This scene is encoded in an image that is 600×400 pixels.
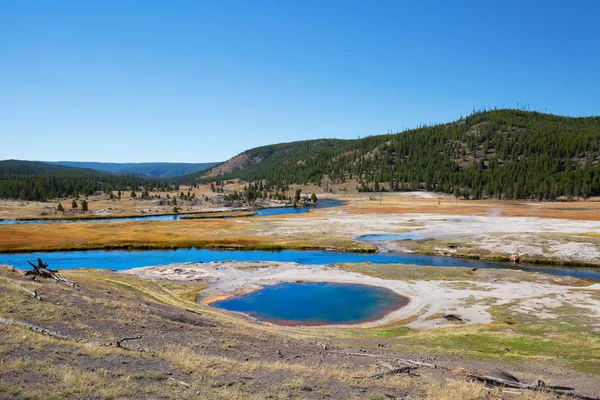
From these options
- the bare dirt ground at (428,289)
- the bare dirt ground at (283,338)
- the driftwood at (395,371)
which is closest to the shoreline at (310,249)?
the bare dirt ground at (283,338)

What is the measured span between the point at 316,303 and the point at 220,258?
33503mm

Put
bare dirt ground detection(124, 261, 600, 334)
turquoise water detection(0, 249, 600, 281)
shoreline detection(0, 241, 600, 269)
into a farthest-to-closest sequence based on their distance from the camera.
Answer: shoreline detection(0, 241, 600, 269), turquoise water detection(0, 249, 600, 281), bare dirt ground detection(124, 261, 600, 334)

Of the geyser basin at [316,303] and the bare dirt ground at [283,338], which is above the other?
the bare dirt ground at [283,338]

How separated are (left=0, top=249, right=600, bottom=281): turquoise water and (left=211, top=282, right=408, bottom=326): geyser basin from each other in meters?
18.0

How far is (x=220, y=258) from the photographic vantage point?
243 ft

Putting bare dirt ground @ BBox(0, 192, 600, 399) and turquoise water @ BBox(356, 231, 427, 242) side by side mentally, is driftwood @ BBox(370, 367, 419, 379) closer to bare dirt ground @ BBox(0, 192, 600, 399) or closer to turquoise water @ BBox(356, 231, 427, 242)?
bare dirt ground @ BBox(0, 192, 600, 399)

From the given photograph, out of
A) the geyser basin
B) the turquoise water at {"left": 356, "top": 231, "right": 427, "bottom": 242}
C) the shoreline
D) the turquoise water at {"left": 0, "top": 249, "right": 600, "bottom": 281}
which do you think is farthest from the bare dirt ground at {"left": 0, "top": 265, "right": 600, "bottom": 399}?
the turquoise water at {"left": 356, "top": 231, "right": 427, "bottom": 242}

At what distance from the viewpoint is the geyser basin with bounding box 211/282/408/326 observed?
129 ft

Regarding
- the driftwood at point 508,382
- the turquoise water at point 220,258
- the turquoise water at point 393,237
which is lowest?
the turquoise water at point 220,258

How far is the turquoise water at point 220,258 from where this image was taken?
6494 cm

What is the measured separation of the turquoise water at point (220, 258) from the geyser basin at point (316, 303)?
18047 millimetres

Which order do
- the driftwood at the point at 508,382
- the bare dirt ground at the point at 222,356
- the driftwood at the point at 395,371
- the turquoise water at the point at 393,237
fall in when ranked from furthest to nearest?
the turquoise water at the point at 393,237, the driftwood at the point at 395,371, the driftwood at the point at 508,382, the bare dirt ground at the point at 222,356

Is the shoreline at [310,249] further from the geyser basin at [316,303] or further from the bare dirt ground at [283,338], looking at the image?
the geyser basin at [316,303]

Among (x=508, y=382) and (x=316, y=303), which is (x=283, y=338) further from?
(x=316, y=303)
